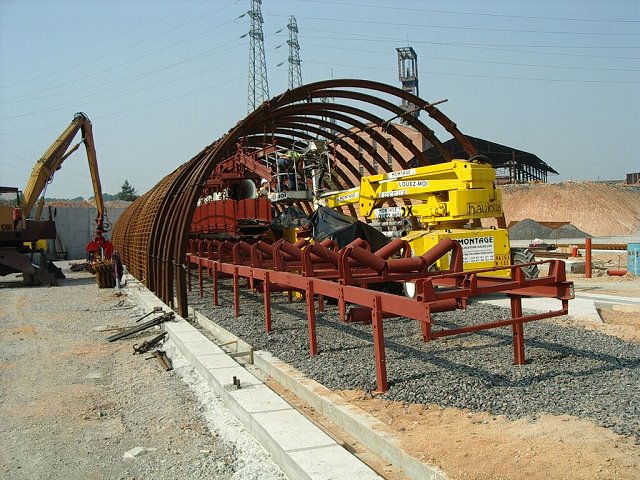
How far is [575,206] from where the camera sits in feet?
166

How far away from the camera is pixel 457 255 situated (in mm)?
7973

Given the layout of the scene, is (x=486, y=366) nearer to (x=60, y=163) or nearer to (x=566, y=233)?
(x=60, y=163)

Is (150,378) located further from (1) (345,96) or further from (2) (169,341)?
(1) (345,96)

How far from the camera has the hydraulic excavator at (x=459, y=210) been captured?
11195mm

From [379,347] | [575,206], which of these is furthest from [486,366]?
[575,206]

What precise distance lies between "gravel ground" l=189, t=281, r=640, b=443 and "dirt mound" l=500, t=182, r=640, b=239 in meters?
41.9

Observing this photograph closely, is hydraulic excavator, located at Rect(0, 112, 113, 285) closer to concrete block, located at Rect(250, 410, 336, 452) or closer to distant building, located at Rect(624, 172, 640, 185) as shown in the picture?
concrete block, located at Rect(250, 410, 336, 452)

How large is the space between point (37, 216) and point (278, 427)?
76.6 ft

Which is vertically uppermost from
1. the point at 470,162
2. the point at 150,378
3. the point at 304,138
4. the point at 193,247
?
the point at 304,138

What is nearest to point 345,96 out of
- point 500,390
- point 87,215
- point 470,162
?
point 470,162

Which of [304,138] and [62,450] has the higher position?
[304,138]

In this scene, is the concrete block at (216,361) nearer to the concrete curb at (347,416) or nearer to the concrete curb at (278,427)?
the concrete curb at (278,427)

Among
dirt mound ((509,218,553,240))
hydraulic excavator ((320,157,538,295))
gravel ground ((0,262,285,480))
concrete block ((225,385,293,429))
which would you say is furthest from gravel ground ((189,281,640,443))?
dirt mound ((509,218,553,240))

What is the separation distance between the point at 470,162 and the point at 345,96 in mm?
4049
